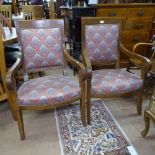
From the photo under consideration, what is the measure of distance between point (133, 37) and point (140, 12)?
15.4 inches

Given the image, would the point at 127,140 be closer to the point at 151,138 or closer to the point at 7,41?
the point at 151,138

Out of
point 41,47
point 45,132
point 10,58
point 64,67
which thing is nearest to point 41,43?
point 41,47

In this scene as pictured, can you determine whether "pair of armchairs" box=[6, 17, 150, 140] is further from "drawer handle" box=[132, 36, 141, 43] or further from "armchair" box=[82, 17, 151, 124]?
"drawer handle" box=[132, 36, 141, 43]

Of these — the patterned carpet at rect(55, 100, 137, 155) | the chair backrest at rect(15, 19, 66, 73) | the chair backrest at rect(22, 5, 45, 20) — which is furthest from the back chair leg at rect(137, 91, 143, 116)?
the chair backrest at rect(22, 5, 45, 20)

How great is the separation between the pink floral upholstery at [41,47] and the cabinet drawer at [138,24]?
4.96ft

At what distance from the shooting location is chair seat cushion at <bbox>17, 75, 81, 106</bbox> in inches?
63.3

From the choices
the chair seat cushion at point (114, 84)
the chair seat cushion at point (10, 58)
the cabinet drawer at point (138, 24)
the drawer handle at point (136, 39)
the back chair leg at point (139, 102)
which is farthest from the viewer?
the drawer handle at point (136, 39)

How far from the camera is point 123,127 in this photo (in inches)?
76.4

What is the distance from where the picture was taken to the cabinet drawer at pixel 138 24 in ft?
10.1

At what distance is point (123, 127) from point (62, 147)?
64 centimetres

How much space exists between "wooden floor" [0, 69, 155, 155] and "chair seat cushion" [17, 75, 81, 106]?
0.39 metres

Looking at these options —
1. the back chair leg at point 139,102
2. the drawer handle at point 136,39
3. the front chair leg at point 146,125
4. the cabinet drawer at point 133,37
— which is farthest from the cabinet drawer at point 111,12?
the front chair leg at point 146,125

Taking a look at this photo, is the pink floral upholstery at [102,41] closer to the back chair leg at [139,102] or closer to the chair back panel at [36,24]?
the chair back panel at [36,24]

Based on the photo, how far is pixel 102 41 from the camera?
2121 millimetres
